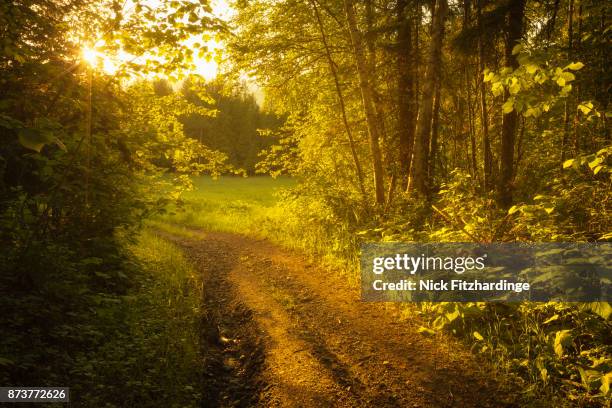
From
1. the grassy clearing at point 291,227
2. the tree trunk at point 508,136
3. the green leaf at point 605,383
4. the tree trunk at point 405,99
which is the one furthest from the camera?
the tree trunk at point 405,99

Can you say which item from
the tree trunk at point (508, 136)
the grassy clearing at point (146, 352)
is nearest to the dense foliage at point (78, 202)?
the grassy clearing at point (146, 352)

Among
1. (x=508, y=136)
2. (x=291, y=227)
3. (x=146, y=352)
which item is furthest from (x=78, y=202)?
(x=508, y=136)

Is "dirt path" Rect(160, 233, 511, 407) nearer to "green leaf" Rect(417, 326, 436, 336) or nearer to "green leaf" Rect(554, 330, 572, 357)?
"green leaf" Rect(417, 326, 436, 336)

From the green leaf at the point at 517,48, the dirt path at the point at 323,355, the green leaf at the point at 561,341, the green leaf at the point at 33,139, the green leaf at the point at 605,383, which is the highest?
the green leaf at the point at 517,48

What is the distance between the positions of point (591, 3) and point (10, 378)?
37.7 feet

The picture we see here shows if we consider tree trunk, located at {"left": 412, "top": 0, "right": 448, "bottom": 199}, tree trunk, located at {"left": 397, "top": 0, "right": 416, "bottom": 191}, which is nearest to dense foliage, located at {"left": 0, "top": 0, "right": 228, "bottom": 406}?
tree trunk, located at {"left": 412, "top": 0, "right": 448, "bottom": 199}

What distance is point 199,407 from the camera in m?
4.56

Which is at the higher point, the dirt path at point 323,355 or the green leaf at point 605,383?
the green leaf at point 605,383

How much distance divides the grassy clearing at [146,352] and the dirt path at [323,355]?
1.11ft

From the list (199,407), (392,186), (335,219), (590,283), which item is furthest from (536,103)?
(335,219)

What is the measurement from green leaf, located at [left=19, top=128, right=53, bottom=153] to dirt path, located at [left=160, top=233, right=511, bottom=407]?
386 centimetres

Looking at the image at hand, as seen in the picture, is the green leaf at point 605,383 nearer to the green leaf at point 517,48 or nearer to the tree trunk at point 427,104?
the green leaf at point 517,48

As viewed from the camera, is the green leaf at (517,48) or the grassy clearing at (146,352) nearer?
the green leaf at (517,48)

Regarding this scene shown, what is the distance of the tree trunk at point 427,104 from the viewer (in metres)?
9.08
